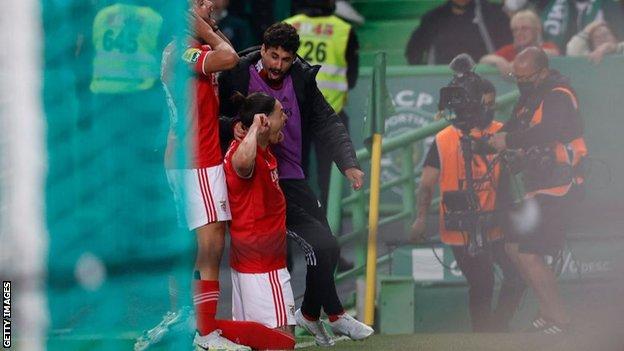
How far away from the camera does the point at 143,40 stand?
3859mm

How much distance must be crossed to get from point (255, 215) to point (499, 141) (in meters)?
2.60

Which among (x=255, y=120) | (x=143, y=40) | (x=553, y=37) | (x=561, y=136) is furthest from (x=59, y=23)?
(x=553, y=37)

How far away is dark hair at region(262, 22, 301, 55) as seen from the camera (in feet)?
27.0

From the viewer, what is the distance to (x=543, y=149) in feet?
33.5

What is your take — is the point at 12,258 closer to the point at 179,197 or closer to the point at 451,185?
the point at 179,197

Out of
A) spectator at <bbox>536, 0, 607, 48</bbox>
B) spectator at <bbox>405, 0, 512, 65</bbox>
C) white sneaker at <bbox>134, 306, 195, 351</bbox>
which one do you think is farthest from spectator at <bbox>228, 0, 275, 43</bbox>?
white sneaker at <bbox>134, 306, 195, 351</bbox>

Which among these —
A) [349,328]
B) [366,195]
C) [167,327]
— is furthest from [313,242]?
[167,327]

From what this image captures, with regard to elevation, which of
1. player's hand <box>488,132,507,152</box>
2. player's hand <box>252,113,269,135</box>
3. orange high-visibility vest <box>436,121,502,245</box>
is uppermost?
player's hand <box>252,113,269,135</box>

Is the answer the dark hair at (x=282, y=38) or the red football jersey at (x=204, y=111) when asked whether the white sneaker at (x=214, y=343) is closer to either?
the red football jersey at (x=204, y=111)

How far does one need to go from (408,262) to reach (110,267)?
6.86 metres

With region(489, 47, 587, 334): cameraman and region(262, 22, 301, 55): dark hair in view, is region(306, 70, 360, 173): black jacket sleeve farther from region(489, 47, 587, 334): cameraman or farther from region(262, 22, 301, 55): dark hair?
region(489, 47, 587, 334): cameraman

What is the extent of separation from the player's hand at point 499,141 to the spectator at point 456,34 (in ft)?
6.12

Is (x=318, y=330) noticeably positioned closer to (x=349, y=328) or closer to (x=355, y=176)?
(x=349, y=328)

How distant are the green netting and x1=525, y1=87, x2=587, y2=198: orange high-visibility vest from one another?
A: 6296 millimetres
